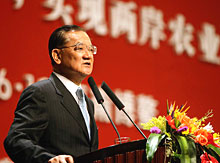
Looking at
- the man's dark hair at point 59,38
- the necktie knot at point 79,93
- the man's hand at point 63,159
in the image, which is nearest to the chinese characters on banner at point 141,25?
the man's dark hair at point 59,38

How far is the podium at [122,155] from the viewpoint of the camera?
1271 mm

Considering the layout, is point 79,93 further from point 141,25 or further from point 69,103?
point 141,25

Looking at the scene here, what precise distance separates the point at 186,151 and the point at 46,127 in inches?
21.3

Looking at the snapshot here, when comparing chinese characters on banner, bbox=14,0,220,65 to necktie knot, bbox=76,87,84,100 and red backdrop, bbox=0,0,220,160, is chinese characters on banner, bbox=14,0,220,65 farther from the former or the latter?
necktie knot, bbox=76,87,84,100

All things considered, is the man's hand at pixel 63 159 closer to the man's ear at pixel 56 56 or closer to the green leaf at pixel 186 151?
the green leaf at pixel 186 151

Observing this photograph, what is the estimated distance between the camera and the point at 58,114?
1.61 m

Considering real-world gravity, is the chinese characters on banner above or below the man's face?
above

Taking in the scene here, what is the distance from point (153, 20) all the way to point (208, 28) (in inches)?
29.1

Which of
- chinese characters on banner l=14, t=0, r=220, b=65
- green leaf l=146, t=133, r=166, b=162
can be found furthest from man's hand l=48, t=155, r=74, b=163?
chinese characters on banner l=14, t=0, r=220, b=65

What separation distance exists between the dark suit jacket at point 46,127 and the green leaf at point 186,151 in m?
0.42

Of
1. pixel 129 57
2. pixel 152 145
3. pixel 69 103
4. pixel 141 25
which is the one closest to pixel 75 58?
pixel 69 103

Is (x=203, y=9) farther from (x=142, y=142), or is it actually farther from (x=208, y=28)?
(x=142, y=142)

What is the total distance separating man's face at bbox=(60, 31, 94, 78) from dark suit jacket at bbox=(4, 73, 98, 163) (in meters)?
0.08

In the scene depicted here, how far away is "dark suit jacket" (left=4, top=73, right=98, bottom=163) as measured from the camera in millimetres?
1430
